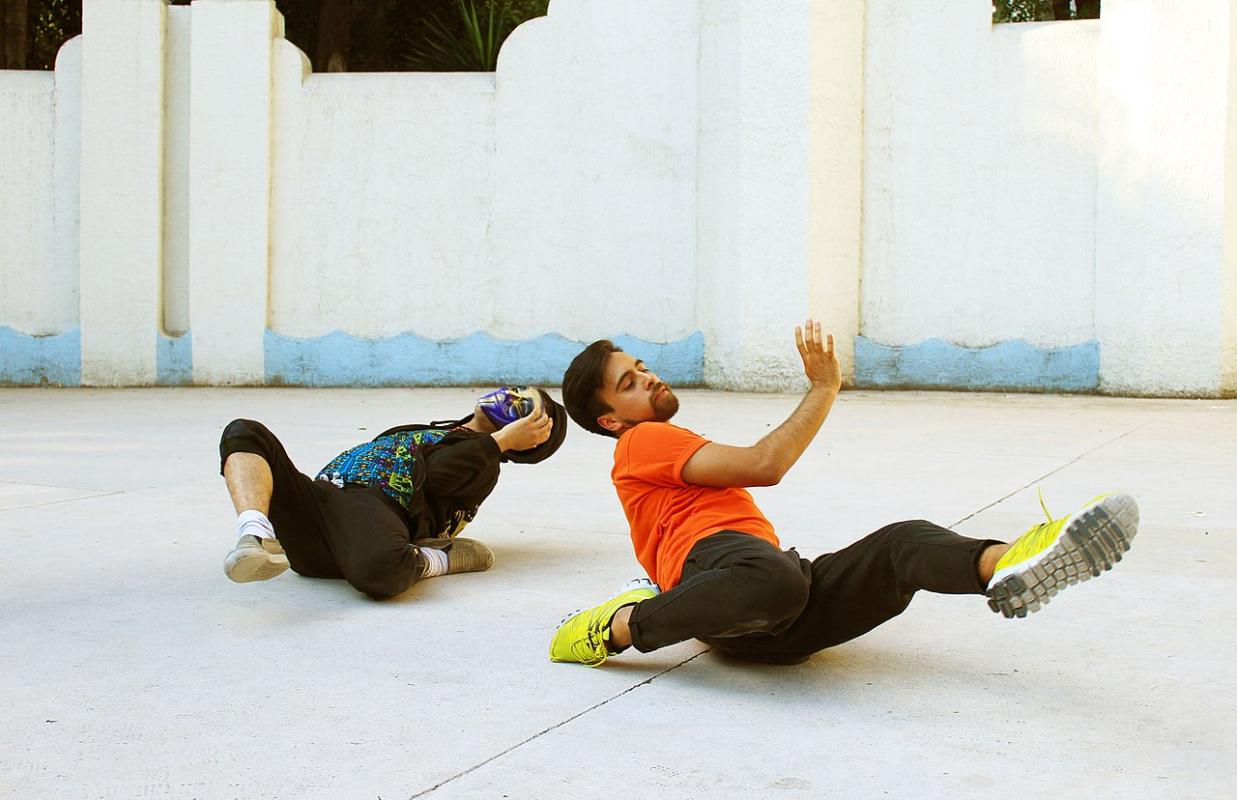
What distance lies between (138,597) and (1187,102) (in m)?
8.71

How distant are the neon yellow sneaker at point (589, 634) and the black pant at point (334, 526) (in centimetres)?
66

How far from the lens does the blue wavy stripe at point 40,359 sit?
11.5m

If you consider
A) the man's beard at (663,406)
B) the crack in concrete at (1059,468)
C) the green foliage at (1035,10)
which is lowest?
the crack in concrete at (1059,468)

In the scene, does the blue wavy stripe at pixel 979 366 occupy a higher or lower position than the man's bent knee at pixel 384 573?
higher

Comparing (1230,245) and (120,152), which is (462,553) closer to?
(1230,245)

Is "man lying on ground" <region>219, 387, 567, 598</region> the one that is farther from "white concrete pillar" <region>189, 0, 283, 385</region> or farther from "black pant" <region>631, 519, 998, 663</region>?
"white concrete pillar" <region>189, 0, 283, 385</region>

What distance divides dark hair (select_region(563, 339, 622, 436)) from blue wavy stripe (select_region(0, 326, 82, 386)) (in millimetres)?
9359

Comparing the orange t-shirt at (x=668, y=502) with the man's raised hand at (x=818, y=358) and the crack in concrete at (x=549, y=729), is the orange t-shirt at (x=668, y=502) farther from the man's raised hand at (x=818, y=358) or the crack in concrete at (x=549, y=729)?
the man's raised hand at (x=818, y=358)

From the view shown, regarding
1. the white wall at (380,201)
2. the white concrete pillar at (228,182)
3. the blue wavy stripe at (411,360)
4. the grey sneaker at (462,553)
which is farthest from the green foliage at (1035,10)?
the grey sneaker at (462,553)

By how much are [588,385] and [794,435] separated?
559mm

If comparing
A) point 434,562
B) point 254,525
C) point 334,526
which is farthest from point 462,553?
point 254,525

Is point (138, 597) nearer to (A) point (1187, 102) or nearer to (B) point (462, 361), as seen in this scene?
(B) point (462, 361)

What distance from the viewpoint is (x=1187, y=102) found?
984 cm

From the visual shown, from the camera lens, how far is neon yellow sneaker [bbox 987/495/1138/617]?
2.47 m
